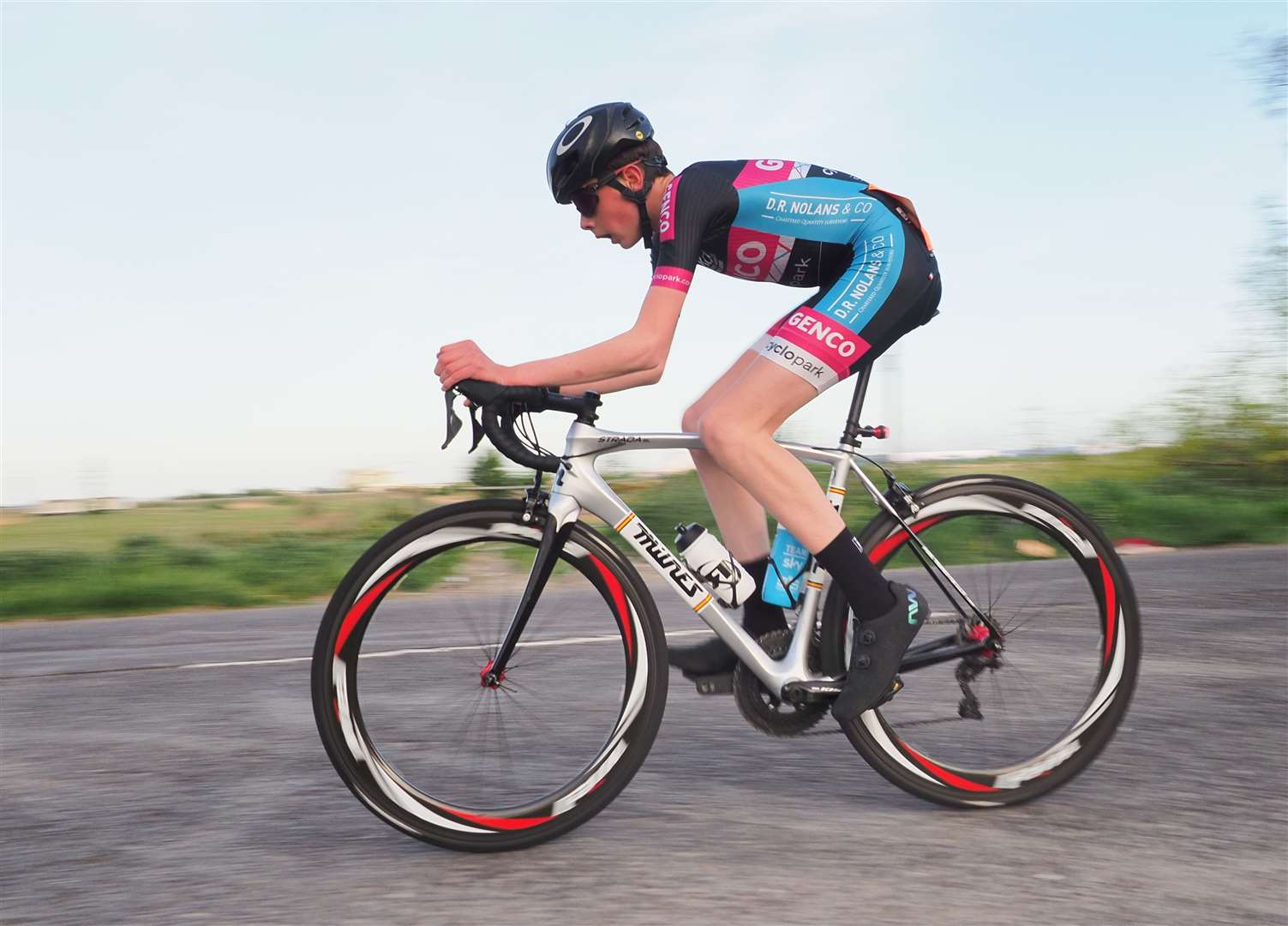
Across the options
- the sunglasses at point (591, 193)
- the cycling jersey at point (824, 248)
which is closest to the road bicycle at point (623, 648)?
the cycling jersey at point (824, 248)

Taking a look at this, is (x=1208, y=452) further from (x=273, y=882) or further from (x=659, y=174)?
(x=273, y=882)

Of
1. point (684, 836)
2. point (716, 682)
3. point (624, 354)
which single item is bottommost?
point (684, 836)

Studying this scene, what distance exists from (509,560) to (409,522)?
36 cm

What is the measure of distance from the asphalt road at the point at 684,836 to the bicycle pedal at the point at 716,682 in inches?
13.2

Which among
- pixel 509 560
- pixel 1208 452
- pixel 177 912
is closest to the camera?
pixel 177 912

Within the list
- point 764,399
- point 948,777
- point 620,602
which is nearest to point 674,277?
point 764,399

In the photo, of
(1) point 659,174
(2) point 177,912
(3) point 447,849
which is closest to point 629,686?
(3) point 447,849

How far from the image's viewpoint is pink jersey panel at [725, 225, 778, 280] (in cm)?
358

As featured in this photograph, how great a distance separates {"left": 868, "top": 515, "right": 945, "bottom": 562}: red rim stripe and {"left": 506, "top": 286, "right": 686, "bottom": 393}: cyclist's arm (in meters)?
0.91

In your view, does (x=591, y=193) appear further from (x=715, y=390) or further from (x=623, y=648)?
(x=623, y=648)

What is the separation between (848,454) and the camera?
3.63 meters

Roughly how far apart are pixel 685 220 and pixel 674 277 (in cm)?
17

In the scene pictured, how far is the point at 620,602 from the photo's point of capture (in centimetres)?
331

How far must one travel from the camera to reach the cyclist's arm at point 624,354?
10.5ft
